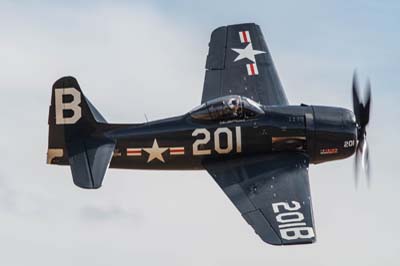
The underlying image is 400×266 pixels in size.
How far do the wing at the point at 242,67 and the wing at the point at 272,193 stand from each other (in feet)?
7.45

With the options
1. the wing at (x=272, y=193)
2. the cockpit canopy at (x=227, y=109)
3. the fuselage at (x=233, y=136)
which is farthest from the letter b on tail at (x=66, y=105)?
the wing at (x=272, y=193)

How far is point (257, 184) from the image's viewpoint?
27797mm

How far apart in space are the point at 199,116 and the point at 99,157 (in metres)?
2.62

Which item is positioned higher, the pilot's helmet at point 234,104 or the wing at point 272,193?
the pilot's helmet at point 234,104

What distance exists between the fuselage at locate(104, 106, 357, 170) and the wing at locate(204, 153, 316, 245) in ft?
0.96

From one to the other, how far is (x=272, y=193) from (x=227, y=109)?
2397 mm

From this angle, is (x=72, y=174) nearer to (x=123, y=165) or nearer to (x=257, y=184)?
(x=123, y=165)

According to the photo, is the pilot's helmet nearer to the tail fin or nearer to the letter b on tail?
the tail fin

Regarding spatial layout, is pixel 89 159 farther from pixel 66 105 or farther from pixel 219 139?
pixel 219 139

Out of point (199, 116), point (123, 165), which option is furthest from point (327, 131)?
point (123, 165)

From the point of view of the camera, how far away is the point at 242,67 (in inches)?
1227

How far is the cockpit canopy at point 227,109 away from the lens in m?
28.4

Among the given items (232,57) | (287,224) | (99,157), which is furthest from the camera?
(232,57)

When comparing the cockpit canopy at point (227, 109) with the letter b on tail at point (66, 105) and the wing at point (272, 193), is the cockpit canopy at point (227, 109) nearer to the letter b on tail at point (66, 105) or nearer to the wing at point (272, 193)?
the wing at point (272, 193)
